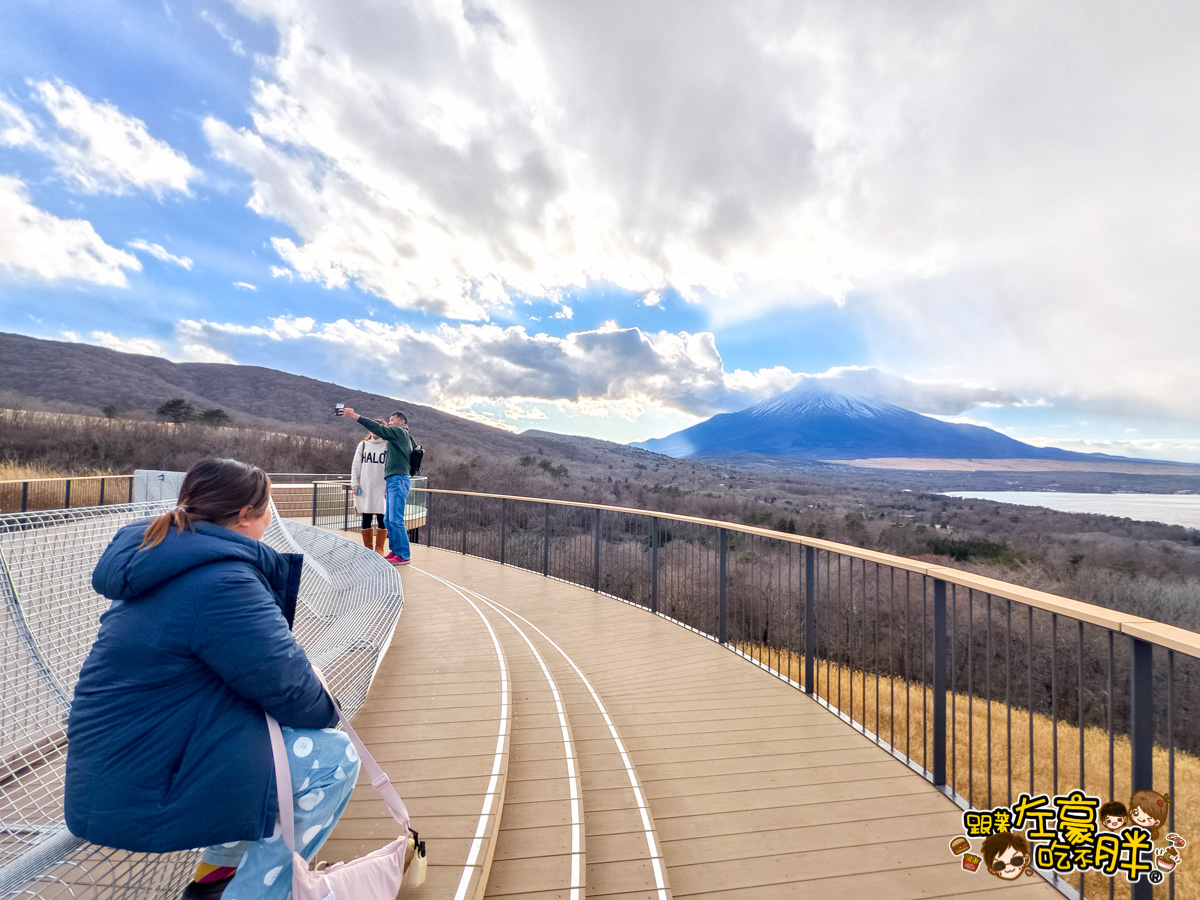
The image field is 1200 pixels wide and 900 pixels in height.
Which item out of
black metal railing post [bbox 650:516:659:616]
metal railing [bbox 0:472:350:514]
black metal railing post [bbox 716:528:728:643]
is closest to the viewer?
black metal railing post [bbox 716:528:728:643]

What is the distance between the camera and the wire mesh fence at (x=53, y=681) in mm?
1211

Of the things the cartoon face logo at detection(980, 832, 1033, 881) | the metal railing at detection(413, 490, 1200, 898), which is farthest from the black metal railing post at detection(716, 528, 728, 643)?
the cartoon face logo at detection(980, 832, 1033, 881)

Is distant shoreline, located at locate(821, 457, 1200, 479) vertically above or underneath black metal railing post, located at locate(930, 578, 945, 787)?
above

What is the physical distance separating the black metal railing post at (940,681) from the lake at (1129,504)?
2056 inches

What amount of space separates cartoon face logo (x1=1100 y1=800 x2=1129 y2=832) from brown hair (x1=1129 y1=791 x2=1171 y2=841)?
0.07 m

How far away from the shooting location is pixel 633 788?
252 cm

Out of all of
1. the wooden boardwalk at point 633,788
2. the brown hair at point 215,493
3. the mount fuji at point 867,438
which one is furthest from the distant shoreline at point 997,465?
the brown hair at point 215,493

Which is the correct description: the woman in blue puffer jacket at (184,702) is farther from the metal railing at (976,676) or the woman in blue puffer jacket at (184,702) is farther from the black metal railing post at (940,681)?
the black metal railing post at (940,681)

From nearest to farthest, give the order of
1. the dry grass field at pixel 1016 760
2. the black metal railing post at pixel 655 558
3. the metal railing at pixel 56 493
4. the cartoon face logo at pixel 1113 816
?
the cartoon face logo at pixel 1113 816
the dry grass field at pixel 1016 760
the black metal railing post at pixel 655 558
the metal railing at pixel 56 493

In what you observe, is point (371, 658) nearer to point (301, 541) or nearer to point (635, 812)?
point (635, 812)

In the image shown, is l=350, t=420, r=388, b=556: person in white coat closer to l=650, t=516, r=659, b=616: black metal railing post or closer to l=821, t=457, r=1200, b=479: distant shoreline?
l=650, t=516, r=659, b=616: black metal railing post

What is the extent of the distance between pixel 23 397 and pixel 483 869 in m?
63.7

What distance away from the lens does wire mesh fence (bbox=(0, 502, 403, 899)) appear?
1211mm

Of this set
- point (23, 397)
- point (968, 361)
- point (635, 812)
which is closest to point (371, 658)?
point (635, 812)
